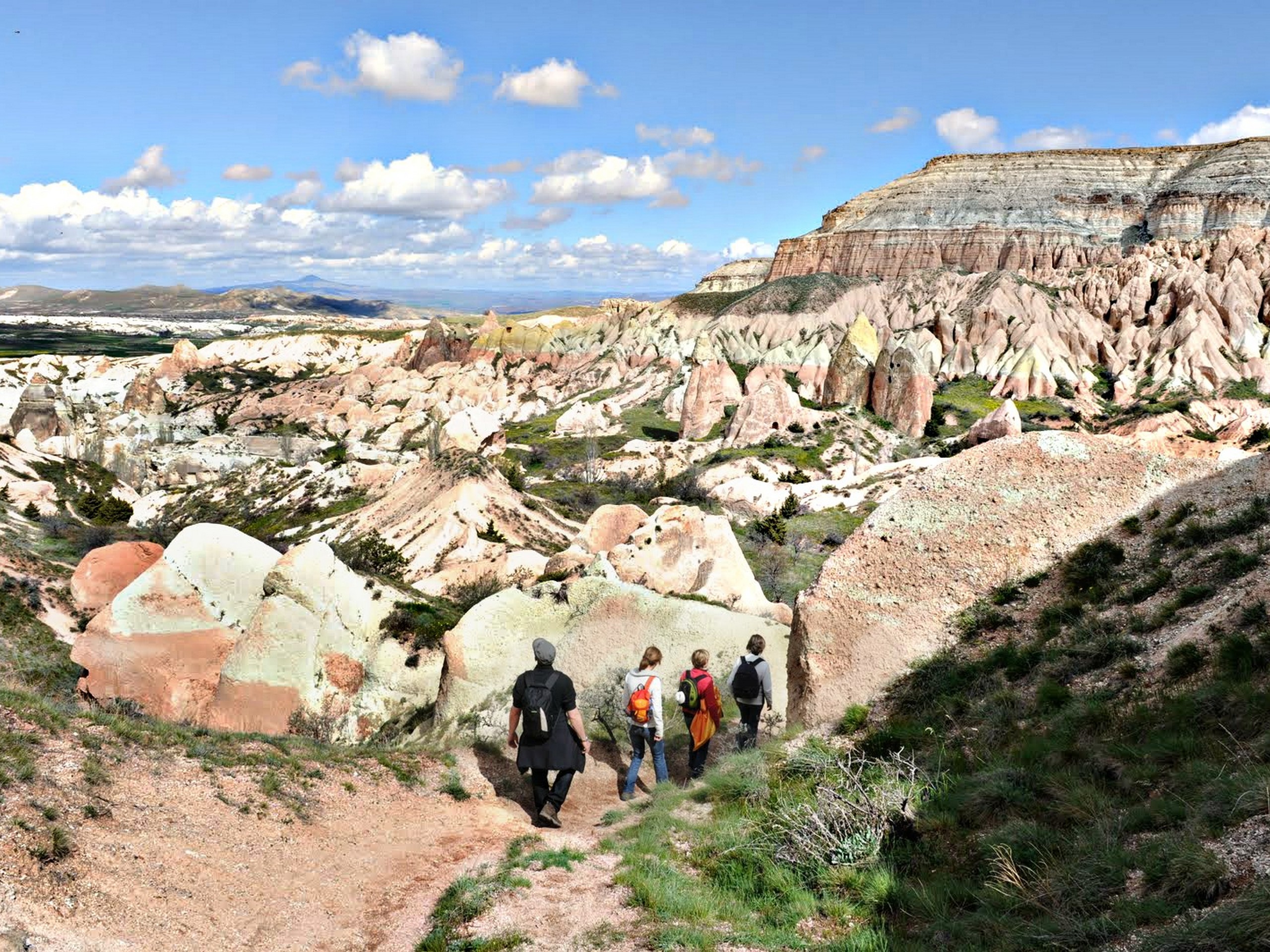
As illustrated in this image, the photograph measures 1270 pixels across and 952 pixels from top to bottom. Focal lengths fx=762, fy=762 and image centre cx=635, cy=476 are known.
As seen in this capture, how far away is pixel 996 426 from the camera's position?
5484 centimetres

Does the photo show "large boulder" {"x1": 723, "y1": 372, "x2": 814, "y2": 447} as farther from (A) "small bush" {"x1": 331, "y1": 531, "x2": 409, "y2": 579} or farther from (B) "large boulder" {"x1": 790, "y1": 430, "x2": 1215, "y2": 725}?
(B) "large boulder" {"x1": 790, "y1": 430, "x2": 1215, "y2": 725}

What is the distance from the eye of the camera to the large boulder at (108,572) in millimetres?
22984

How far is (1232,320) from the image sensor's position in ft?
266

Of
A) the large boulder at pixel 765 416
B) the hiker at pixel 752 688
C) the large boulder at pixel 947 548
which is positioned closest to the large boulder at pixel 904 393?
the large boulder at pixel 765 416

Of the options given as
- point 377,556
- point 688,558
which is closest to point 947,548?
point 688,558

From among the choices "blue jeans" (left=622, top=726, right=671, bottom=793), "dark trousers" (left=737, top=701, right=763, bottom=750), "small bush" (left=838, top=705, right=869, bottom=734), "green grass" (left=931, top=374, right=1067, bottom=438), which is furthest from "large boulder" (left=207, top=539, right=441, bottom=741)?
"green grass" (left=931, top=374, right=1067, bottom=438)

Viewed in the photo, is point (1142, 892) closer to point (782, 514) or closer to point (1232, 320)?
point (782, 514)

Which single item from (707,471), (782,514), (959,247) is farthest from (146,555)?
(959,247)

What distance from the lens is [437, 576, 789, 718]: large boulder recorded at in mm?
13055

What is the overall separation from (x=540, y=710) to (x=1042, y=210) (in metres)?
127

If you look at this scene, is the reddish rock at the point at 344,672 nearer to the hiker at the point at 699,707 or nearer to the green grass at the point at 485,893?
the green grass at the point at 485,893

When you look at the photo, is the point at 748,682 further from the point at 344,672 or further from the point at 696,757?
the point at 344,672

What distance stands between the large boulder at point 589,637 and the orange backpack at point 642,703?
3193mm

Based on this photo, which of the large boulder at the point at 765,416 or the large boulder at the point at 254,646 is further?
the large boulder at the point at 765,416
